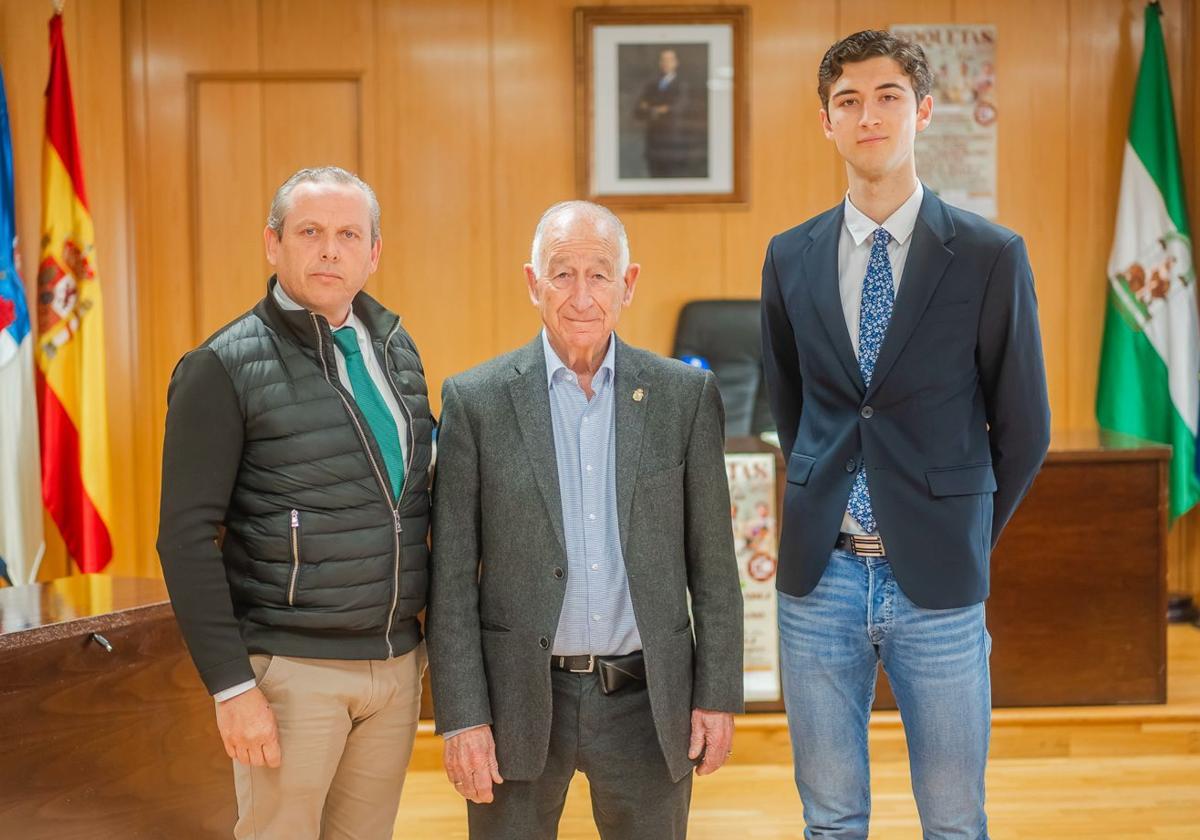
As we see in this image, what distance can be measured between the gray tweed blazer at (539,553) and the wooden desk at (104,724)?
3.05 feet

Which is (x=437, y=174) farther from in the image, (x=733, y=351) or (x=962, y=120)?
(x=962, y=120)

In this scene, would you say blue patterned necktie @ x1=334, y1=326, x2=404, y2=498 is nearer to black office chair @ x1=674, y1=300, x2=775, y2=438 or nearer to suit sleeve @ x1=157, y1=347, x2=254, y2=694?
suit sleeve @ x1=157, y1=347, x2=254, y2=694

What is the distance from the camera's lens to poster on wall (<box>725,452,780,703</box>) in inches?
139

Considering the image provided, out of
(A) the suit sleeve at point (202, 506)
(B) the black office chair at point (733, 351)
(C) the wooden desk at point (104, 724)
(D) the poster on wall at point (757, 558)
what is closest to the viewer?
(A) the suit sleeve at point (202, 506)

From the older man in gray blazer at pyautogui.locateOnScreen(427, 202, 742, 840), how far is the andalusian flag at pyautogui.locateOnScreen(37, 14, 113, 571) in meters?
2.92

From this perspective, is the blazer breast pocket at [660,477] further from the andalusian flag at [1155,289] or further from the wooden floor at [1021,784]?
the andalusian flag at [1155,289]

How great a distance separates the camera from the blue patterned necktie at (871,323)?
185 cm

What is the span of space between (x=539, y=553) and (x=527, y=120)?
352cm

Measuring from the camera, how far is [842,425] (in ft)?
6.15

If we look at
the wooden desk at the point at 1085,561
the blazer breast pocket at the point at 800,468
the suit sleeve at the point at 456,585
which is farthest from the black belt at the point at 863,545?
the wooden desk at the point at 1085,561

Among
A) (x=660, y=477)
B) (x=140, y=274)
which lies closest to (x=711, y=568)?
(x=660, y=477)

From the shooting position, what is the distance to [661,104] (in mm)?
5016

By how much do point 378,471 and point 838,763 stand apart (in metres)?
0.81

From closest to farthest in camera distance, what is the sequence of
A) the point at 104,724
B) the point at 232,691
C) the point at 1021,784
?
the point at 232,691 < the point at 104,724 < the point at 1021,784
